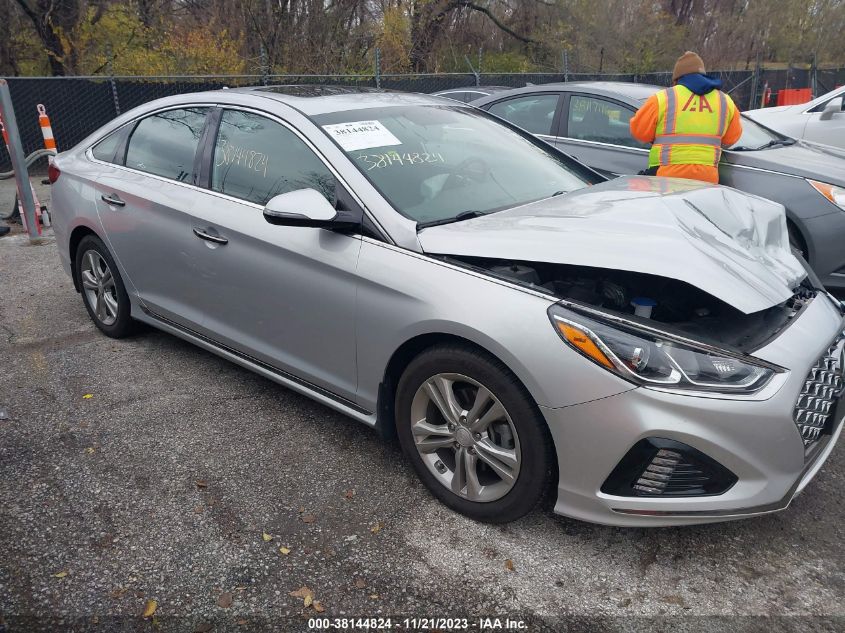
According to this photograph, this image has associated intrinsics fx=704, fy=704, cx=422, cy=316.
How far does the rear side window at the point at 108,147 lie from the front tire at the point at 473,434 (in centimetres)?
276

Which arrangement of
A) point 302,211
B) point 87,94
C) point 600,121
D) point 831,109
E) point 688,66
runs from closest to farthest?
point 302,211, point 688,66, point 600,121, point 831,109, point 87,94

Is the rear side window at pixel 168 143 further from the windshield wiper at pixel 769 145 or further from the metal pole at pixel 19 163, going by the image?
the windshield wiper at pixel 769 145

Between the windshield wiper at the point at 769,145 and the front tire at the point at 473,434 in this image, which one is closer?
the front tire at the point at 473,434

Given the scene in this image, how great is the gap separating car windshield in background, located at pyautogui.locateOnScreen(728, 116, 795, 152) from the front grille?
3623 mm

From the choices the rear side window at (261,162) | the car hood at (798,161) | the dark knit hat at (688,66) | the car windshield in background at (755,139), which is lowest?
the car hood at (798,161)

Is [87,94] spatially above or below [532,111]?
below

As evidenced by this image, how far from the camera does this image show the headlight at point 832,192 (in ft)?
16.4

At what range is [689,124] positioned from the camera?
5109 millimetres

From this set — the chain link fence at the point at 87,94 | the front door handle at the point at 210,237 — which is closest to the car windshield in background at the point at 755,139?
the front door handle at the point at 210,237

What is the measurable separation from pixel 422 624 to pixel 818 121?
9.69 m

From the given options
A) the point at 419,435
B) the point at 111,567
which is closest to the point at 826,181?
the point at 419,435

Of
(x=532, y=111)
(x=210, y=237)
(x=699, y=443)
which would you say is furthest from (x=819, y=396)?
(x=532, y=111)

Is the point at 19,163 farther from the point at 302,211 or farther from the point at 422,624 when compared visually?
the point at 422,624

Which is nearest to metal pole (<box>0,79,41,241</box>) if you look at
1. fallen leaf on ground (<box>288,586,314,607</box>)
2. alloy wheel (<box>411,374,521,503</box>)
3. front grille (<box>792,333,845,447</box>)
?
alloy wheel (<box>411,374,521,503</box>)
